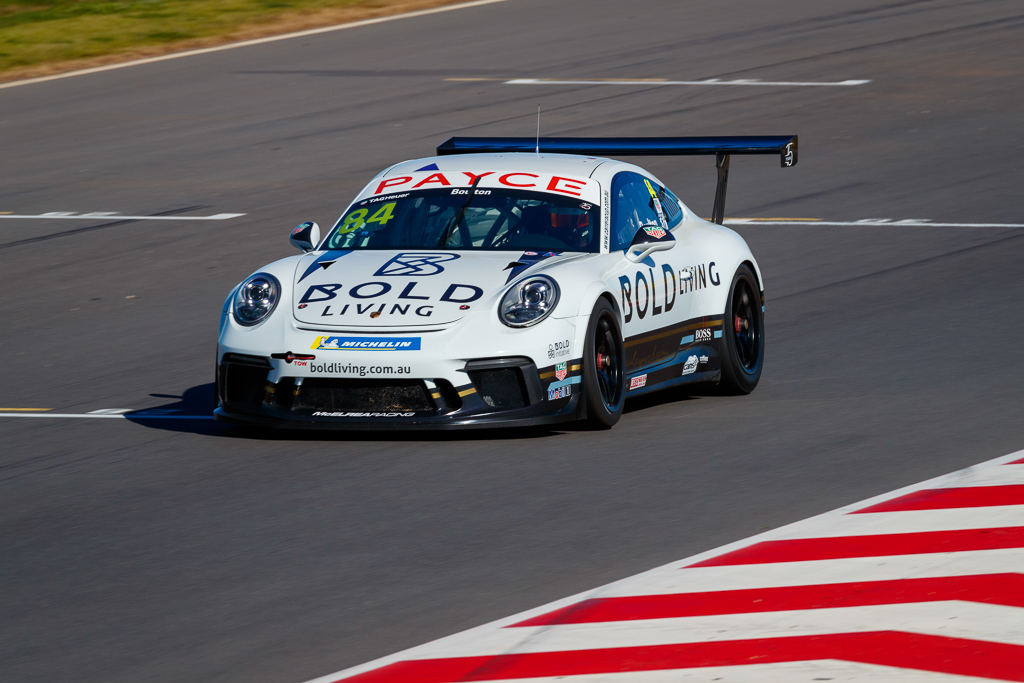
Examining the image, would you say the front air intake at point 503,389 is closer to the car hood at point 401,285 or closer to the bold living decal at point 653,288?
the car hood at point 401,285

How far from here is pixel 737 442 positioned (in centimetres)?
880

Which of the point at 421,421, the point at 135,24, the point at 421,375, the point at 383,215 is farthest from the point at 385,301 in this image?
the point at 135,24

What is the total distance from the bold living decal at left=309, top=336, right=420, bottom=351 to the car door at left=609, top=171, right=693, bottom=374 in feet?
3.94

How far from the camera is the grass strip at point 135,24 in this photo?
26.7 meters

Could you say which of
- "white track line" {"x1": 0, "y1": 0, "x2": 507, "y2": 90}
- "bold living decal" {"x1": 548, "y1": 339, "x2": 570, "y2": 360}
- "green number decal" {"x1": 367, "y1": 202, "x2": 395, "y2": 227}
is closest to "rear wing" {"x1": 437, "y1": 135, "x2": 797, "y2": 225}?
"green number decal" {"x1": 367, "y1": 202, "x2": 395, "y2": 227}

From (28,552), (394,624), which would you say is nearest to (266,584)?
(394,624)

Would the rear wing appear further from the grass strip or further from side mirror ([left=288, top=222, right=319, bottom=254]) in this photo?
the grass strip

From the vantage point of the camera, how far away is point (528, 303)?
28.7 ft

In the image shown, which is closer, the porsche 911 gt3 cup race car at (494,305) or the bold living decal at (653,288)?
the porsche 911 gt3 cup race car at (494,305)

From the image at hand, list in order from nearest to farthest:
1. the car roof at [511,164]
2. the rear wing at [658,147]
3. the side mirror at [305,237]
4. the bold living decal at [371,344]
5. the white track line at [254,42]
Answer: the bold living decal at [371,344] < the side mirror at [305,237] < the car roof at [511,164] < the rear wing at [658,147] < the white track line at [254,42]

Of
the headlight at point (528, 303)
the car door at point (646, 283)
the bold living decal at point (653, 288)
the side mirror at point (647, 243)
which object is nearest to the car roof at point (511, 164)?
the car door at point (646, 283)

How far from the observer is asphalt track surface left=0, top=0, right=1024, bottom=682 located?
6410mm

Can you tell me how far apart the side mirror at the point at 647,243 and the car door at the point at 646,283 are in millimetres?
14

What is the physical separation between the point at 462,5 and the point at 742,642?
25855mm
